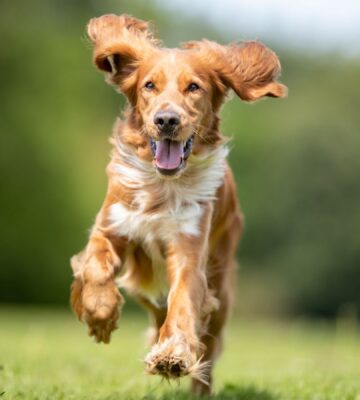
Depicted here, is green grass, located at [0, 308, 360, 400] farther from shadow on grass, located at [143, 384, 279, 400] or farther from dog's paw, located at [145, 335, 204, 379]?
dog's paw, located at [145, 335, 204, 379]

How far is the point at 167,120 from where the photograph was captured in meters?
5.27

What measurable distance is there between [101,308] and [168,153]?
94cm

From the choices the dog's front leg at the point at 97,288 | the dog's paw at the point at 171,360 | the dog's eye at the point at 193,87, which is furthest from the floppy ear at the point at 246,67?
the dog's paw at the point at 171,360

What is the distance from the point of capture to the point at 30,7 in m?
36.0

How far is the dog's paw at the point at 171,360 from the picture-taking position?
485 cm

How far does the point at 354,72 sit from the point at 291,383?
25.3m

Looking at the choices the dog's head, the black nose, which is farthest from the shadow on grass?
the black nose

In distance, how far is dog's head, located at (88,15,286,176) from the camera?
541cm

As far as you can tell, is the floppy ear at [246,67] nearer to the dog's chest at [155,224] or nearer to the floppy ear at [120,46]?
the floppy ear at [120,46]

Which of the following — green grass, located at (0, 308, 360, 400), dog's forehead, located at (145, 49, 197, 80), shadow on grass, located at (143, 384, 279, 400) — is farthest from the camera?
green grass, located at (0, 308, 360, 400)

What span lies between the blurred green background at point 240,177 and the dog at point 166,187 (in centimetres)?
2145

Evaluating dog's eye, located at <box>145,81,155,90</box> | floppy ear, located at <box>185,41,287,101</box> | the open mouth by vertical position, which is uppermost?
floppy ear, located at <box>185,41,287,101</box>

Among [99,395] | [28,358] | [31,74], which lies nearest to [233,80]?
[99,395]

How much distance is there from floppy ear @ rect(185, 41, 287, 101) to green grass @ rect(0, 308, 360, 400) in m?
1.82
